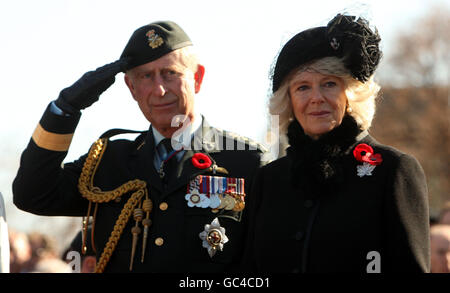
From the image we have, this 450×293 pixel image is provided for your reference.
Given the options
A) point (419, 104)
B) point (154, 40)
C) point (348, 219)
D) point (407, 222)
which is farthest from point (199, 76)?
point (419, 104)

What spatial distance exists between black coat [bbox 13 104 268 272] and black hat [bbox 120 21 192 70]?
524 millimetres

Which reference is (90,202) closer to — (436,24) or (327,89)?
→ (327,89)

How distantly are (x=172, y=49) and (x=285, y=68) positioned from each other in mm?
1194

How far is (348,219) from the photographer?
3980mm

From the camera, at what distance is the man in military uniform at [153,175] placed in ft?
16.2

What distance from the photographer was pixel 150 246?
4938mm

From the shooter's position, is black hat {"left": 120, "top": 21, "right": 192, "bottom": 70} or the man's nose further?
black hat {"left": 120, "top": 21, "right": 192, "bottom": 70}

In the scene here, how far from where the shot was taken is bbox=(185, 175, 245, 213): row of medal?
5.05 m

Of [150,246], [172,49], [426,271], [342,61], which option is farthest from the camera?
[172,49]

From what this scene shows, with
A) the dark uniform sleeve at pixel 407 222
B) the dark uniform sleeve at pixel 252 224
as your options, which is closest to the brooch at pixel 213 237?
the dark uniform sleeve at pixel 252 224

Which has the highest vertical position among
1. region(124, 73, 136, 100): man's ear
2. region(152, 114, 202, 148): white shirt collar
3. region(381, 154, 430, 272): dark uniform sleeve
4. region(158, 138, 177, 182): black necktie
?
region(124, 73, 136, 100): man's ear

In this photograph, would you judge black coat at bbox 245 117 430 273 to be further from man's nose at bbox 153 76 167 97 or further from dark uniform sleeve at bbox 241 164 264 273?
man's nose at bbox 153 76 167 97

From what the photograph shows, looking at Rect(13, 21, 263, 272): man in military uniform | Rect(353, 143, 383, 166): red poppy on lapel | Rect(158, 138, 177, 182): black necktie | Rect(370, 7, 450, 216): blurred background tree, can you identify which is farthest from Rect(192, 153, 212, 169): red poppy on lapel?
Rect(370, 7, 450, 216): blurred background tree
